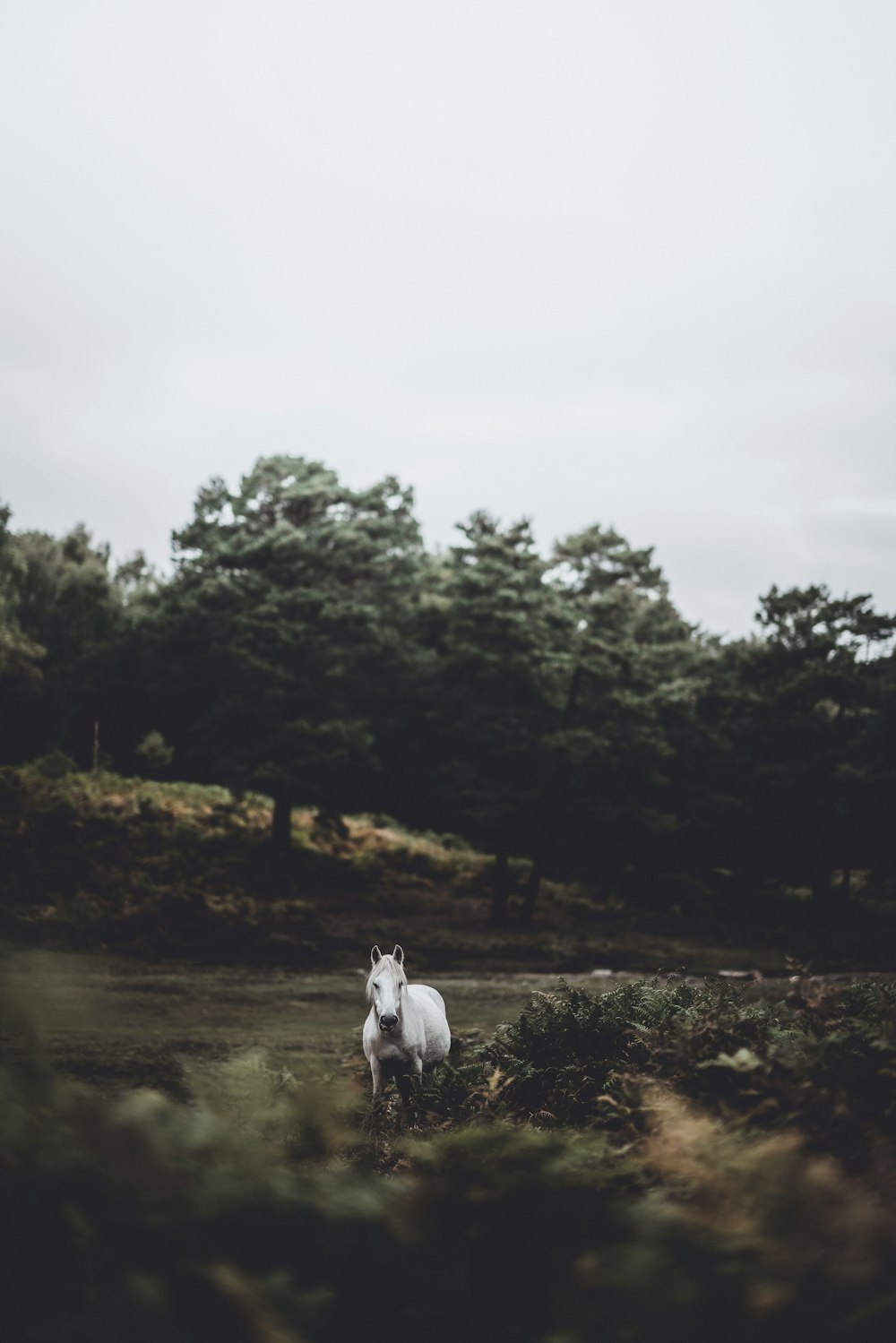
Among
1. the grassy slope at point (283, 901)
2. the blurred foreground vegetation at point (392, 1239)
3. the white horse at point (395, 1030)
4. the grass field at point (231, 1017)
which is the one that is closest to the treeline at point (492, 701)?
the grassy slope at point (283, 901)

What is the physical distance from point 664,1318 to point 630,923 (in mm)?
32473

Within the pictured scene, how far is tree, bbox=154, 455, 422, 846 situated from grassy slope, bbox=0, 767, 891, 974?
2.39m

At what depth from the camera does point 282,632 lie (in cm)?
Result: 2848

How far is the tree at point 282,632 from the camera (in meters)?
28.3

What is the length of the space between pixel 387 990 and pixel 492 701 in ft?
72.2

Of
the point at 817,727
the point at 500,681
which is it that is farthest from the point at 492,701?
the point at 817,727

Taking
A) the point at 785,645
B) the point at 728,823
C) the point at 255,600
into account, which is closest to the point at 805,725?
the point at 785,645

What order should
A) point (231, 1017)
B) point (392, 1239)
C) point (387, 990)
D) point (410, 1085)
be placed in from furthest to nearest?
point (231, 1017)
point (410, 1085)
point (387, 990)
point (392, 1239)

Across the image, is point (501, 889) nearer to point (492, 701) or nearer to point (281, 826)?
point (492, 701)

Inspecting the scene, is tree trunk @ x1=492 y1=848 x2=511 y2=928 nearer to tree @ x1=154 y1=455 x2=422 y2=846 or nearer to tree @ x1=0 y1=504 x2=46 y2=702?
tree @ x1=154 y1=455 x2=422 y2=846

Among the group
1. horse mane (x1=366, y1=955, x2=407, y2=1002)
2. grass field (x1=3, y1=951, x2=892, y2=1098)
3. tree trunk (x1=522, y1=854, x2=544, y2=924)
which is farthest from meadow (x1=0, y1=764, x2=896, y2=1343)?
tree trunk (x1=522, y1=854, x2=544, y2=924)

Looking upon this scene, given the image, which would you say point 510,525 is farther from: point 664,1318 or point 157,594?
point 664,1318

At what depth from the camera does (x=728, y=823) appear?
39938mm

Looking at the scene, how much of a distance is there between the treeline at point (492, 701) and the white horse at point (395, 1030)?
17925 millimetres
